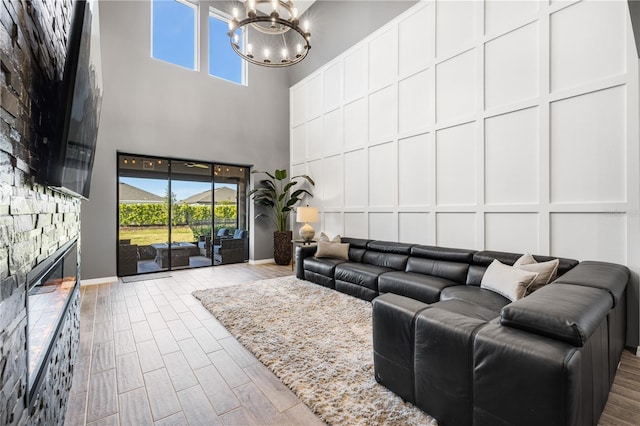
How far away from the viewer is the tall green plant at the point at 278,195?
22.3 feet

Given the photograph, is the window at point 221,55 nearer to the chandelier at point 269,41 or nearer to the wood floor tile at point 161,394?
the chandelier at point 269,41

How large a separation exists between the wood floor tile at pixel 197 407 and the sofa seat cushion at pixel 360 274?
2395 millimetres

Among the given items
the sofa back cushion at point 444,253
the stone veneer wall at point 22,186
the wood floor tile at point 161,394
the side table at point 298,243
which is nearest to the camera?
the stone veneer wall at point 22,186

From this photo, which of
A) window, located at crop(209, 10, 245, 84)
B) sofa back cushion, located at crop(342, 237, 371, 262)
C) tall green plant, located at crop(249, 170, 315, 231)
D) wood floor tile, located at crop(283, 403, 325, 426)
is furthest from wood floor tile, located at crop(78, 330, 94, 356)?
window, located at crop(209, 10, 245, 84)

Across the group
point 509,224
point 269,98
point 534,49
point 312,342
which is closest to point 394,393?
point 312,342

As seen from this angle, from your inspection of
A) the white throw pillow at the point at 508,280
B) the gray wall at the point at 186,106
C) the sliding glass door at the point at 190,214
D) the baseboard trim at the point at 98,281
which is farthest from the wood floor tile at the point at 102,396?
the sliding glass door at the point at 190,214

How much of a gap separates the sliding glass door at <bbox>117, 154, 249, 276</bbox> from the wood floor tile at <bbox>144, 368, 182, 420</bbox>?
13.6ft

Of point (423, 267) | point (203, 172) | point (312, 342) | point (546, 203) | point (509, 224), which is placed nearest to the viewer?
point (312, 342)

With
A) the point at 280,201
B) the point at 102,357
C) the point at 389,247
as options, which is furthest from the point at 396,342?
the point at 280,201

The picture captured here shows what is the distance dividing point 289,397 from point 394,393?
703 mm

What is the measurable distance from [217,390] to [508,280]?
2.61 metres

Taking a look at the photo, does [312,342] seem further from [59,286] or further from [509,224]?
[509,224]

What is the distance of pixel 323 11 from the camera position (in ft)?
21.2

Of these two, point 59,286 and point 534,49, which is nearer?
point 59,286
